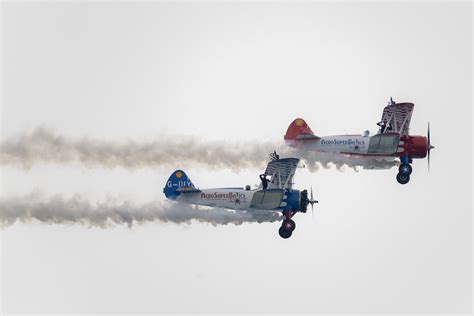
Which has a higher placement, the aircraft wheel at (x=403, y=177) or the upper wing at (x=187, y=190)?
the aircraft wheel at (x=403, y=177)

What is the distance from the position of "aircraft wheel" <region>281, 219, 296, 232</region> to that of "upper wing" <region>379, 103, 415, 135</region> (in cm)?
545

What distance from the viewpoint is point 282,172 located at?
78188 millimetres

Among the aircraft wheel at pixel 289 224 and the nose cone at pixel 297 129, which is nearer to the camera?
the aircraft wheel at pixel 289 224

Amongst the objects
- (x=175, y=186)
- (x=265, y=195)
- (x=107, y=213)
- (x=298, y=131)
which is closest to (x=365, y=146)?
(x=298, y=131)

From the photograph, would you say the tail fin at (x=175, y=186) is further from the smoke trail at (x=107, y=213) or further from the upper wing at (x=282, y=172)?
the upper wing at (x=282, y=172)

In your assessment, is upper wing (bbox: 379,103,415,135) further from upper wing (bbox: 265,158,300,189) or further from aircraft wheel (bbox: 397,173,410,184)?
upper wing (bbox: 265,158,300,189)

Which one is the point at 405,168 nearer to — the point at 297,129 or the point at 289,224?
the point at 297,129

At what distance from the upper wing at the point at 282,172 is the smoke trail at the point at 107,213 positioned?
5.37ft

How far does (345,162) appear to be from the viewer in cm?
8162

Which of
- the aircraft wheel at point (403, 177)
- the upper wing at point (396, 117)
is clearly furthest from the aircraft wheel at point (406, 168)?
the upper wing at point (396, 117)

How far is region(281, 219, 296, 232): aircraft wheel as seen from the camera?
78.9 metres

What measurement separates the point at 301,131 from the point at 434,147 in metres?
5.50

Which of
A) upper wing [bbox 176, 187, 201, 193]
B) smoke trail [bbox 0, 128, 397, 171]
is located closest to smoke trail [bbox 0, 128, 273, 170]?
smoke trail [bbox 0, 128, 397, 171]

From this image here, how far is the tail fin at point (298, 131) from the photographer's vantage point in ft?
267
